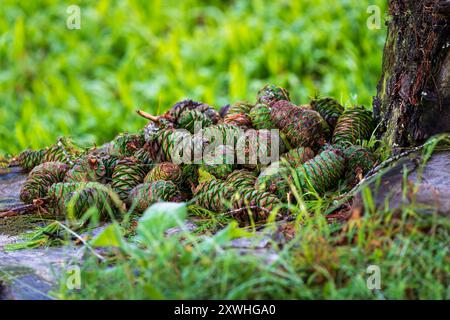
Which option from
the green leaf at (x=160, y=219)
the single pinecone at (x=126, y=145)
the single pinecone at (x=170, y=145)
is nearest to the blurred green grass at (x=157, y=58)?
the single pinecone at (x=126, y=145)

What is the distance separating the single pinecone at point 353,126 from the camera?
303 centimetres

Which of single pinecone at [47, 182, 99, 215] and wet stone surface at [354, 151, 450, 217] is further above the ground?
wet stone surface at [354, 151, 450, 217]

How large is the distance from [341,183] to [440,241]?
0.76 m

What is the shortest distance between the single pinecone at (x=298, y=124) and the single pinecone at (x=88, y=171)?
0.73m

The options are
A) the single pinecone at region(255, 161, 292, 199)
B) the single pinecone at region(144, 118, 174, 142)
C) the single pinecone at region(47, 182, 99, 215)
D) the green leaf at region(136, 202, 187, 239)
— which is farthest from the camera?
the single pinecone at region(144, 118, 174, 142)

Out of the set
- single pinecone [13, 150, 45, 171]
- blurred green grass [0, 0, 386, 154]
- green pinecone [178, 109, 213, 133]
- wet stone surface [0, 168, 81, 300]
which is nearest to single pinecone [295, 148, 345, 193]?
green pinecone [178, 109, 213, 133]

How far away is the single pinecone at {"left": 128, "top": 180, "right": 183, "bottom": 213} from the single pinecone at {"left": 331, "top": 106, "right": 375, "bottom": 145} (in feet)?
A: 2.29

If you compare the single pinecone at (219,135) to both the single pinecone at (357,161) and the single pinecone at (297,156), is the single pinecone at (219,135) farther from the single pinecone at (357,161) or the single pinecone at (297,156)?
the single pinecone at (357,161)

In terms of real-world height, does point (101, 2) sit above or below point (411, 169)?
above

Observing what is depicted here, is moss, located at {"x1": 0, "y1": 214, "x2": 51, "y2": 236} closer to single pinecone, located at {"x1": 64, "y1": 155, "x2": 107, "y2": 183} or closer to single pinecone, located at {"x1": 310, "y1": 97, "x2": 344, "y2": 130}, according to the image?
single pinecone, located at {"x1": 64, "y1": 155, "x2": 107, "y2": 183}

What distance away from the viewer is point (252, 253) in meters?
2.09

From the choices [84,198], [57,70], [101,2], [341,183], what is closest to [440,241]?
[341,183]

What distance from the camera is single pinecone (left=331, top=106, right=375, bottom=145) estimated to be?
9.95ft
